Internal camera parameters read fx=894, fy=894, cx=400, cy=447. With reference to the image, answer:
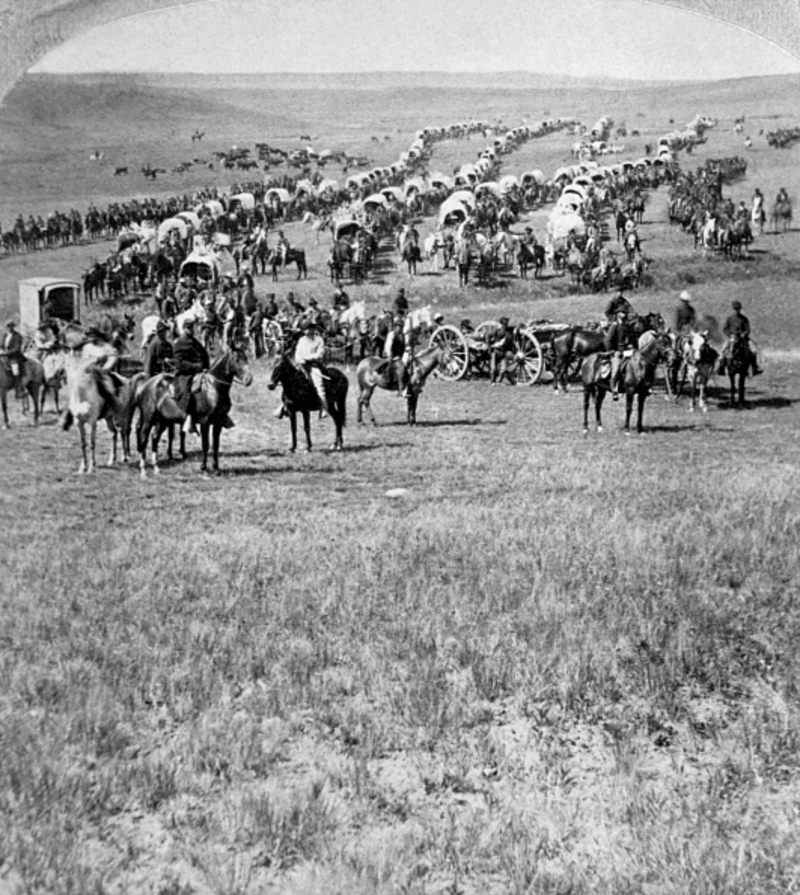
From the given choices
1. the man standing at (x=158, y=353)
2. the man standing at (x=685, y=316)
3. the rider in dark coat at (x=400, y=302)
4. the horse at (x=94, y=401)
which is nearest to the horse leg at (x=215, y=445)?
the horse at (x=94, y=401)

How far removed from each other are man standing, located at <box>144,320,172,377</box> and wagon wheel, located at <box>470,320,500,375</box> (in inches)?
166

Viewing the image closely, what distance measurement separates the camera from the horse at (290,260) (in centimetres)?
1120

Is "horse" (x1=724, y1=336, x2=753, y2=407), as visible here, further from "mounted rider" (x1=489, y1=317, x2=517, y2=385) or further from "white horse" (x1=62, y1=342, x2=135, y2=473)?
"white horse" (x1=62, y1=342, x2=135, y2=473)

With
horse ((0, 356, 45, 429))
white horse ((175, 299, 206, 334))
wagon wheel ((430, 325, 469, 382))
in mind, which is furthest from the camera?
wagon wheel ((430, 325, 469, 382))

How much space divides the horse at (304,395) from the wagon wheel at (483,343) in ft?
7.83

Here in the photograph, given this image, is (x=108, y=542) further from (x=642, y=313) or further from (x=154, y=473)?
(x=642, y=313)

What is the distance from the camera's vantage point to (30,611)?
4703 mm

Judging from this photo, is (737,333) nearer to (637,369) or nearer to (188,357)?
(637,369)

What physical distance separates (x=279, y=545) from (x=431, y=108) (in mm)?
3372

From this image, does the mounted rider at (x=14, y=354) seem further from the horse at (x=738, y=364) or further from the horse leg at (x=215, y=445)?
the horse at (x=738, y=364)

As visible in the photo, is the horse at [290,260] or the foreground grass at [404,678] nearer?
the foreground grass at [404,678]

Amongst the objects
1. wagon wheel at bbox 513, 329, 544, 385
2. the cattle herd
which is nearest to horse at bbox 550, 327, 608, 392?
the cattle herd

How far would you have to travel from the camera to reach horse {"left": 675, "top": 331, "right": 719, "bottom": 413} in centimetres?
895

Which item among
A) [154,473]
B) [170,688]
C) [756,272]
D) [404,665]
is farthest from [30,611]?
[756,272]
